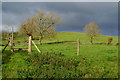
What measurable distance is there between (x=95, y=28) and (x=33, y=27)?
28528 mm

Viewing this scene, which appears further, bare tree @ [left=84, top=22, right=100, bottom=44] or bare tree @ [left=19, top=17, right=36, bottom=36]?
bare tree @ [left=84, top=22, right=100, bottom=44]

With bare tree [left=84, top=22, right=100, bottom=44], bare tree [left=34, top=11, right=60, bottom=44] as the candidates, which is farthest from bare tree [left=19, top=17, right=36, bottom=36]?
bare tree [left=84, top=22, right=100, bottom=44]

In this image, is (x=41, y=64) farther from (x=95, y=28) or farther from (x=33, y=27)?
(x=95, y=28)

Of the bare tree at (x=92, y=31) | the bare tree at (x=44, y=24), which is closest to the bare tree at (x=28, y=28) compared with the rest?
the bare tree at (x=44, y=24)

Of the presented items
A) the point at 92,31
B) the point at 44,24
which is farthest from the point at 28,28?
the point at 92,31

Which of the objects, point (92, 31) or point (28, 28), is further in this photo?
point (92, 31)

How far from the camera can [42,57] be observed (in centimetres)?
1251

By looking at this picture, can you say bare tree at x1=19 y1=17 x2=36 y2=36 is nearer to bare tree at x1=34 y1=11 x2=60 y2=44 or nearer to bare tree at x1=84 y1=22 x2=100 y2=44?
bare tree at x1=34 y1=11 x2=60 y2=44

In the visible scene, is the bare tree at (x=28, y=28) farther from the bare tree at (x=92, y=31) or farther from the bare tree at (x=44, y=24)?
the bare tree at (x=92, y=31)

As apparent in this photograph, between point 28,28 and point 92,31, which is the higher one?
point 28,28

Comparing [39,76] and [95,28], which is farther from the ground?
[95,28]

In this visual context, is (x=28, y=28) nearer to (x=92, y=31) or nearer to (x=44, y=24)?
(x=44, y=24)

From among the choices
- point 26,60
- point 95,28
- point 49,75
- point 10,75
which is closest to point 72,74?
point 49,75

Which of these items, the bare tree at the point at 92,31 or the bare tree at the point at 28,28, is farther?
the bare tree at the point at 92,31
